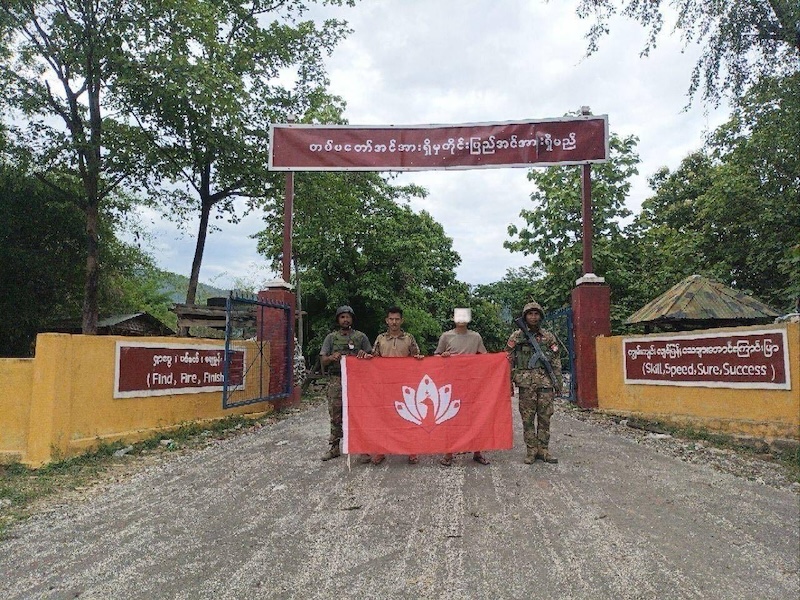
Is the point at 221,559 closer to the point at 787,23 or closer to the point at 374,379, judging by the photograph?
the point at 374,379

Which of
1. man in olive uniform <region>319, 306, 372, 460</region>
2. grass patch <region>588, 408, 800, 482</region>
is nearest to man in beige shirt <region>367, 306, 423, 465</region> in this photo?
man in olive uniform <region>319, 306, 372, 460</region>

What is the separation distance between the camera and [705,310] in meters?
10.5

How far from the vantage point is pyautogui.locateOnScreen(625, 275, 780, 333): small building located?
10.4 m

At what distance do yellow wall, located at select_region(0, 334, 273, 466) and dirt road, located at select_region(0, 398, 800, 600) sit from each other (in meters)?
1.13

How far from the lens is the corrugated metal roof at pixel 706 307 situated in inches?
411

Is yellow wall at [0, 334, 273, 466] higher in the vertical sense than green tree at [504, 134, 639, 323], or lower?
lower

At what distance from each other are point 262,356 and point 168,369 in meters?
2.87

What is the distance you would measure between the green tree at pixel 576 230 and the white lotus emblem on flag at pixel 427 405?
1145cm

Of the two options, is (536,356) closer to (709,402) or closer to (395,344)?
(395,344)

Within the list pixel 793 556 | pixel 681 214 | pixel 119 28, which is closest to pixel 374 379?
pixel 793 556

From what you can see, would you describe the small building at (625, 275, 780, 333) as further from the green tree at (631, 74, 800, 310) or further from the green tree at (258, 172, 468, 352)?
the green tree at (258, 172, 468, 352)

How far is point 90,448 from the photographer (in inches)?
263

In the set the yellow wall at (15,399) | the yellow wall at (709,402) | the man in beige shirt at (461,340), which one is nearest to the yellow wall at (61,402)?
the yellow wall at (15,399)

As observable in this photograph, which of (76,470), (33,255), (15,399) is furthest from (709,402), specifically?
(33,255)
